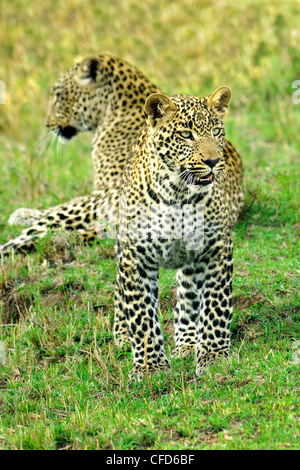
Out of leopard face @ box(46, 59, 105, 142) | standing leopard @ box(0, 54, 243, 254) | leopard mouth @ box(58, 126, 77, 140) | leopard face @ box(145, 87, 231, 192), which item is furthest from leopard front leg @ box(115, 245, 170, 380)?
leopard mouth @ box(58, 126, 77, 140)

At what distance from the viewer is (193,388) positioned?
6.53m

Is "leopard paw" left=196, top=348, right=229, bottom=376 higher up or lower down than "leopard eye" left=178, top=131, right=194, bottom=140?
lower down

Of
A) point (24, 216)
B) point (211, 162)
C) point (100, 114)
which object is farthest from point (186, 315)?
point (100, 114)

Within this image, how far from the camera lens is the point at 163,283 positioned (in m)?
8.55

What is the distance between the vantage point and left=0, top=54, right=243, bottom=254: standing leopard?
9781 millimetres

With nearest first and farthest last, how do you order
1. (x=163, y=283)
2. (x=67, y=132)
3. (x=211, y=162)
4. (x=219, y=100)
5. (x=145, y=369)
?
(x=211, y=162) → (x=219, y=100) → (x=145, y=369) → (x=163, y=283) → (x=67, y=132)

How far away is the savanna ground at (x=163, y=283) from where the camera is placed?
5.95 metres

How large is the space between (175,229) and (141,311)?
0.72 meters

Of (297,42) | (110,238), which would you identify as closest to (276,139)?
(297,42)

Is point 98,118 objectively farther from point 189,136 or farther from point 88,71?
point 189,136

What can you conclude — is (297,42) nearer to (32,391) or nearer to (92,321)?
(92,321)

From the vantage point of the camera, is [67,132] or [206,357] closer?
[206,357]

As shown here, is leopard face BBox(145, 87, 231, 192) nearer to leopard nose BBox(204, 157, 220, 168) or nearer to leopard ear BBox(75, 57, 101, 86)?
leopard nose BBox(204, 157, 220, 168)

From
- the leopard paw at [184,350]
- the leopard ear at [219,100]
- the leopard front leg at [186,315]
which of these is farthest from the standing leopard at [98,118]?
the leopard ear at [219,100]
